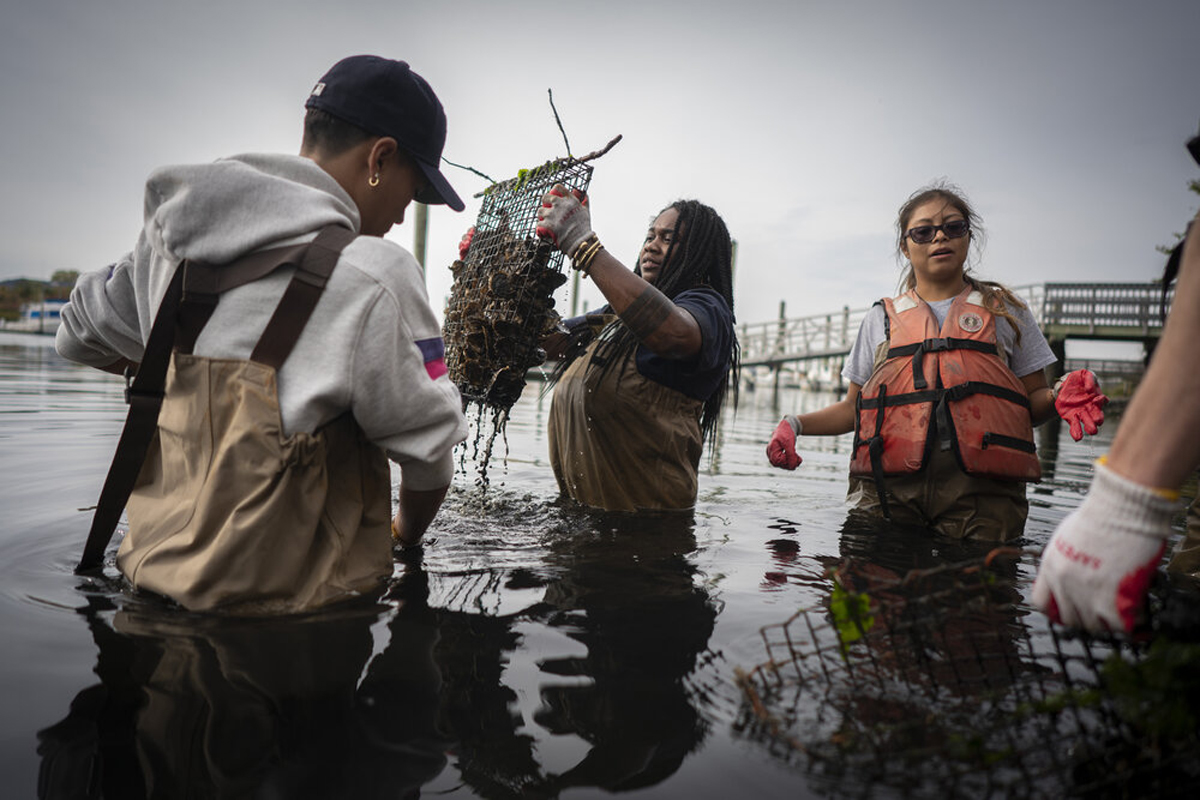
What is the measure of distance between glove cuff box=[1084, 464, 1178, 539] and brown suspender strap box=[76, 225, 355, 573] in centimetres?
173

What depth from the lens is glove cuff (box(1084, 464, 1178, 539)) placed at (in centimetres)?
115

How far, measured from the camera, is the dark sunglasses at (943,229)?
3.61m

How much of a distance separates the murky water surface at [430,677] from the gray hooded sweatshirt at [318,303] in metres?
0.59

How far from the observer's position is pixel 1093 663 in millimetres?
1254

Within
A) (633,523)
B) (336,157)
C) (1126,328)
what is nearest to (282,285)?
(336,157)

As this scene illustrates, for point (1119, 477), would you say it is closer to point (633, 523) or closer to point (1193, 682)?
point (1193, 682)

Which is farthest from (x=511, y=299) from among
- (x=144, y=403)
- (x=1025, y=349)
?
(x=1025, y=349)

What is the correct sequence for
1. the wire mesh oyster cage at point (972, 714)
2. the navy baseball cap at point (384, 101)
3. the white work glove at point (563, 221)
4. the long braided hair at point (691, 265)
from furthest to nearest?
the long braided hair at point (691, 265)
the white work glove at point (563, 221)
the navy baseball cap at point (384, 101)
the wire mesh oyster cage at point (972, 714)

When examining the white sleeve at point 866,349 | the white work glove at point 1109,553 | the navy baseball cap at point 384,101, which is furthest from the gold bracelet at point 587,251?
the white work glove at point 1109,553

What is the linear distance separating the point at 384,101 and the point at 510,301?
1.40 metres

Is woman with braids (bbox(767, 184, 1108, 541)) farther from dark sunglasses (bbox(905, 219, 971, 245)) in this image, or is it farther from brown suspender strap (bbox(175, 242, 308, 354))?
brown suspender strap (bbox(175, 242, 308, 354))

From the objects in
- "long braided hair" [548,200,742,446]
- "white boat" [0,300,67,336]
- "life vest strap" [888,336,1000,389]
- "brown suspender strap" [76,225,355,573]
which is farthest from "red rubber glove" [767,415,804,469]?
"white boat" [0,300,67,336]

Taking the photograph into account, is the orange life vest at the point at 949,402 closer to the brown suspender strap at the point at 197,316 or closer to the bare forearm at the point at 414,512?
the bare forearm at the point at 414,512

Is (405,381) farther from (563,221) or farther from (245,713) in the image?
(563,221)
